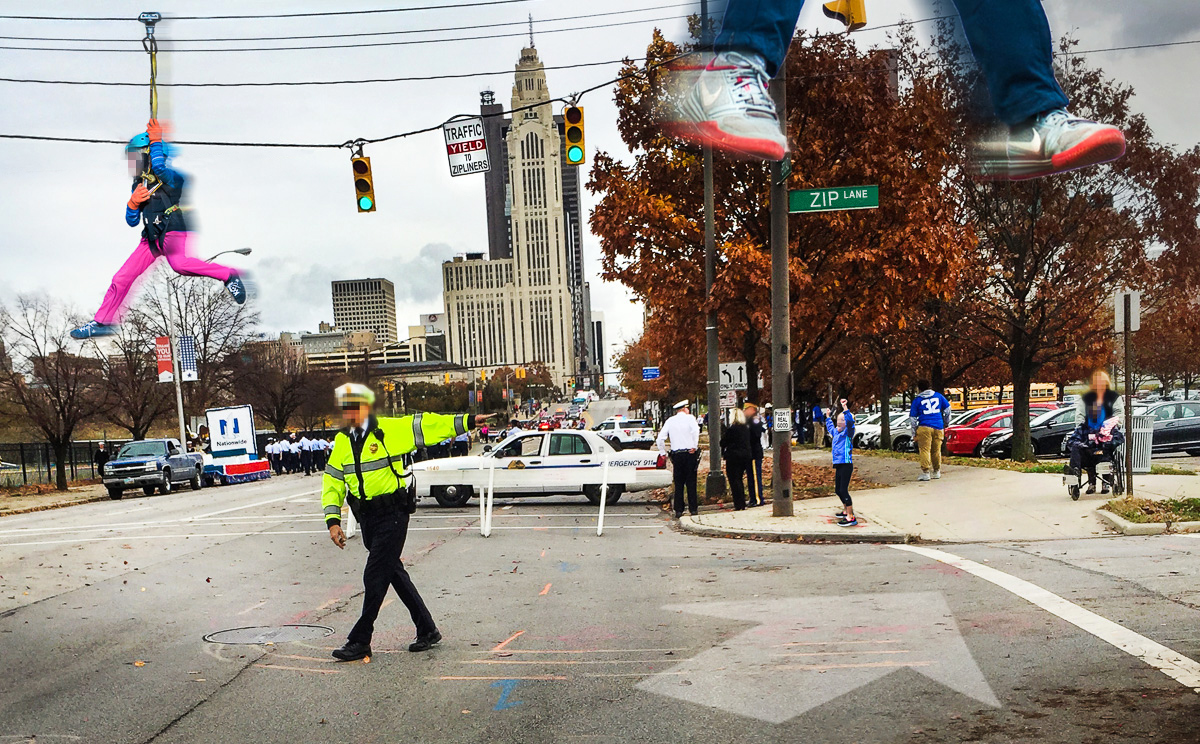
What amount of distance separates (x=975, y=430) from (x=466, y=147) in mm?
25610

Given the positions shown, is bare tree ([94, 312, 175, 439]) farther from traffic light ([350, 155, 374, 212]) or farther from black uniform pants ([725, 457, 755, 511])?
traffic light ([350, 155, 374, 212])

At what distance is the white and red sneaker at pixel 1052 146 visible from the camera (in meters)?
3.13

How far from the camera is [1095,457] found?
53.0 ft

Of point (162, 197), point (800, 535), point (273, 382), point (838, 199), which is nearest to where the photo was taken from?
point (162, 197)

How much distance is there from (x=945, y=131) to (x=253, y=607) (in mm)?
8168

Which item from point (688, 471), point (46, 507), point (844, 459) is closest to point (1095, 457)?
point (844, 459)

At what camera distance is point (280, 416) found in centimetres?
6769

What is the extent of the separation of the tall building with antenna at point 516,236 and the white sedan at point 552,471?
4.02 metres

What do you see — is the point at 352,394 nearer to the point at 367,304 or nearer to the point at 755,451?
the point at 367,304

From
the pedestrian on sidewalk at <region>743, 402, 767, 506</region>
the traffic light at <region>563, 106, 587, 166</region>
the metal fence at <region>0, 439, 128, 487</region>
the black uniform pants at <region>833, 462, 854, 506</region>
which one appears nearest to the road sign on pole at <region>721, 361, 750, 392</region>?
the pedestrian on sidewalk at <region>743, 402, 767, 506</region>

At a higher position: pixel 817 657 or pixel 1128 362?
pixel 1128 362

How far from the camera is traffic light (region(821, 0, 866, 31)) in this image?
3117 mm

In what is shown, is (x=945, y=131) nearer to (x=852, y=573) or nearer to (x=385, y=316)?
(x=385, y=316)

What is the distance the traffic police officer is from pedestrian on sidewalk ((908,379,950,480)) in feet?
51.4
